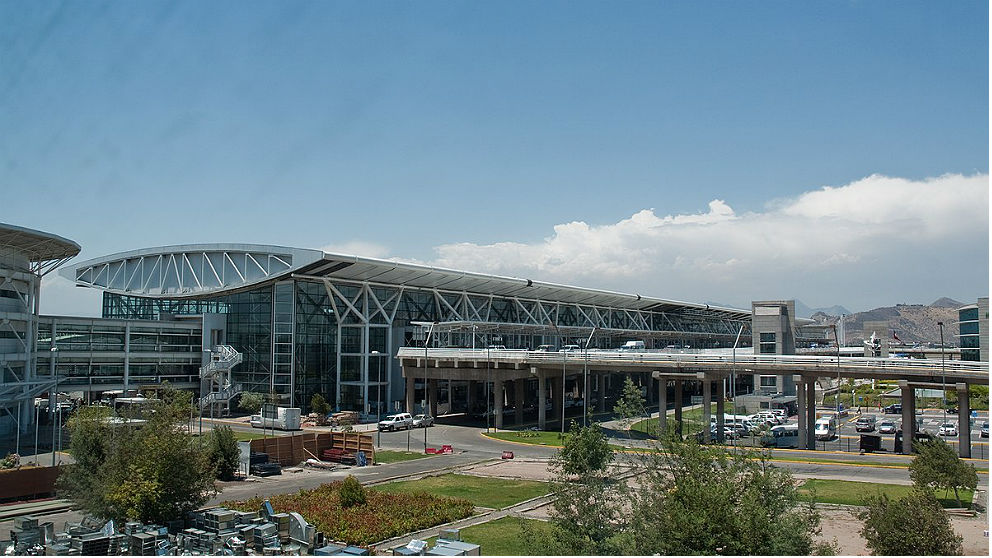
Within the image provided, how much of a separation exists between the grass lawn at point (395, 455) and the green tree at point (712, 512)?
32.3 meters

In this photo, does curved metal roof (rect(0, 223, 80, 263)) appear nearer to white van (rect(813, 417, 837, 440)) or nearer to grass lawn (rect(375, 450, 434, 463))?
grass lawn (rect(375, 450, 434, 463))

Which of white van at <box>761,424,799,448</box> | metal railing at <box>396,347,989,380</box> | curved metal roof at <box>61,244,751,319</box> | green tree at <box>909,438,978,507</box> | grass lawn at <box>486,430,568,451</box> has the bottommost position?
white van at <box>761,424,799,448</box>

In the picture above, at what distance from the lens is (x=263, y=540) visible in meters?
23.8

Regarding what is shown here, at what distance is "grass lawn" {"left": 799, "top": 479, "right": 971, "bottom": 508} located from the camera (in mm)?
32906

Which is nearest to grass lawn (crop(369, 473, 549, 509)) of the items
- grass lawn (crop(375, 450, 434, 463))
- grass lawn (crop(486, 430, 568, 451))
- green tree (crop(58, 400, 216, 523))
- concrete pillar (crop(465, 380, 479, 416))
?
grass lawn (crop(375, 450, 434, 463))

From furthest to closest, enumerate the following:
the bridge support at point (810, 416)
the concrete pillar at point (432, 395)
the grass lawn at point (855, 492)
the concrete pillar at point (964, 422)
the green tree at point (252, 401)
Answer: the concrete pillar at point (432, 395) < the green tree at point (252, 401) < the bridge support at point (810, 416) < the concrete pillar at point (964, 422) < the grass lawn at point (855, 492)

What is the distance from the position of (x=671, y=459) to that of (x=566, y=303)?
91863 millimetres

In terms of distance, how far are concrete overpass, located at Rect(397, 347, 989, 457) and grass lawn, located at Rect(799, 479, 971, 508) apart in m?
6.04

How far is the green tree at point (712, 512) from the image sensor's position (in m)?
15.3

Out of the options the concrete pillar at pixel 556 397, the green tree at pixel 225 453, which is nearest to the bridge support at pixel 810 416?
the concrete pillar at pixel 556 397

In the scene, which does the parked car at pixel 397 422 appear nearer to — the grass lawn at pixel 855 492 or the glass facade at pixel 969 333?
the grass lawn at pixel 855 492

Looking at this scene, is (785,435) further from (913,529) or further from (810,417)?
(913,529)

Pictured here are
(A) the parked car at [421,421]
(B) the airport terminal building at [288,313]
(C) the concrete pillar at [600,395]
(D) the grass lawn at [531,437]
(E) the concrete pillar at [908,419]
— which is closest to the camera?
(E) the concrete pillar at [908,419]

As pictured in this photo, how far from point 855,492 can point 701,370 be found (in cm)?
2186
